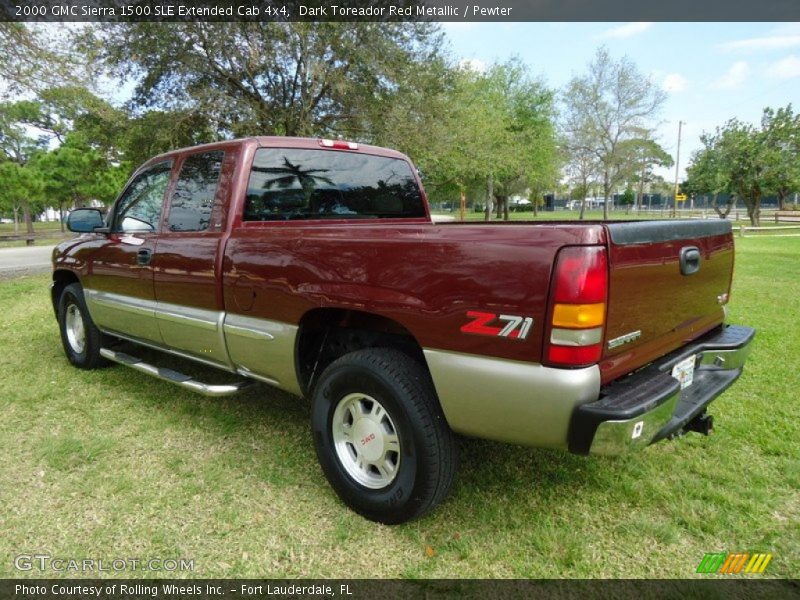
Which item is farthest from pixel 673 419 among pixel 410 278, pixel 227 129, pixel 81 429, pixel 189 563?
pixel 227 129

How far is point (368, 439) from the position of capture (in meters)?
2.52

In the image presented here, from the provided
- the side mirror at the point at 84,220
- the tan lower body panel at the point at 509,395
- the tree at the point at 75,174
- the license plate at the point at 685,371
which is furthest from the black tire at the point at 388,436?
the tree at the point at 75,174

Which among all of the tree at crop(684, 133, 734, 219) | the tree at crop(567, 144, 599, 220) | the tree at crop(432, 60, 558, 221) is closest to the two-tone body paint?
the tree at crop(432, 60, 558, 221)

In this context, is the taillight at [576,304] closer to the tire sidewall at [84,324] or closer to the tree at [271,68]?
the tire sidewall at [84,324]

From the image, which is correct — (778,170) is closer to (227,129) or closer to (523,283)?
(227,129)

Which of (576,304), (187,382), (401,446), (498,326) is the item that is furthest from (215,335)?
(576,304)

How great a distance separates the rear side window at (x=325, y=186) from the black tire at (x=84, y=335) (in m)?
2.44

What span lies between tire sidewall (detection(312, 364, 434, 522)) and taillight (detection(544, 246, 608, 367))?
744 mm

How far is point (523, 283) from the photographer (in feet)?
6.31

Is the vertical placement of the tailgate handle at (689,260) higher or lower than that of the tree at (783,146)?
lower

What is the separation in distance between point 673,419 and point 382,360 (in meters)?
1.29

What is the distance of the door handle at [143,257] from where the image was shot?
12.0ft

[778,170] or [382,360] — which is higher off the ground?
[778,170]

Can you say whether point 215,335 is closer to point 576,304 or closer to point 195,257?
point 195,257
